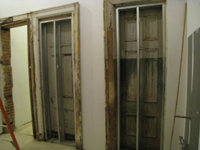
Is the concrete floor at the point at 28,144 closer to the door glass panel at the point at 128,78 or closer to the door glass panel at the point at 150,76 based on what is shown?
the door glass panel at the point at 128,78

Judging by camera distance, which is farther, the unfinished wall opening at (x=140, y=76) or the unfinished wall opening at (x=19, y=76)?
the unfinished wall opening at (x=19, y=76)

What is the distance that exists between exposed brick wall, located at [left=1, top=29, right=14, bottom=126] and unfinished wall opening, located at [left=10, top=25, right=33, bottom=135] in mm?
94

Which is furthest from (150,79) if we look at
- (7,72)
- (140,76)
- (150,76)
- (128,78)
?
(7,72)

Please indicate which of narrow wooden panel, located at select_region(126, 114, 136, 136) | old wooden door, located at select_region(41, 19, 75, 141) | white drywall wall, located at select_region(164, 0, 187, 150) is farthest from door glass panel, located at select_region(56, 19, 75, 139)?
white drywall wall, located at select_region(164, 0, 187, 150)

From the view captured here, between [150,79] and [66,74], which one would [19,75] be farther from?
[150,79]

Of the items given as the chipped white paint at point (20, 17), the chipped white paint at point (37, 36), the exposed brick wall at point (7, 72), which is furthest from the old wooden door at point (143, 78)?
the exposed brick wall at point (7, 72)

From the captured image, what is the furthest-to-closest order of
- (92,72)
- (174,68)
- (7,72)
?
(7,72) → (92,72) → (174,68)

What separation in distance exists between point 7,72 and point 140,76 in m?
2.95

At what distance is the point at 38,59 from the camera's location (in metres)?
2.35

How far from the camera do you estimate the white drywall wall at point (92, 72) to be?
194 cm

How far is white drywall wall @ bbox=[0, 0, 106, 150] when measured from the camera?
76.4 inches

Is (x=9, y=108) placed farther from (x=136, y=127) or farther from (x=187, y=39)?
(x=187, y=39)

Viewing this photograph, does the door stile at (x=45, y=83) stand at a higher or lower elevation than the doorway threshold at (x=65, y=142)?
higher

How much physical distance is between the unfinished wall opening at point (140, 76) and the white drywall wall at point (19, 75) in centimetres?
261
